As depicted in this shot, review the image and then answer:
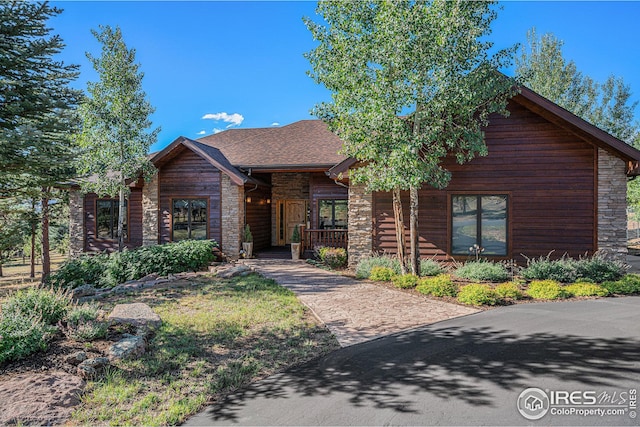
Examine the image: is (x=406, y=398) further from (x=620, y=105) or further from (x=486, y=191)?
(x=620, y=105)

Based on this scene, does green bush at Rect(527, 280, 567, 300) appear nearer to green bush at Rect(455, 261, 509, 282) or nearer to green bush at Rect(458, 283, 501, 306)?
green bush at Rect(458, 283, 501, 306)

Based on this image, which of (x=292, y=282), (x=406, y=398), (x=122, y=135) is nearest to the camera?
(x=406, y=398)

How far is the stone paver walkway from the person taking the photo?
612 cm

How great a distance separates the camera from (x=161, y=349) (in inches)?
197

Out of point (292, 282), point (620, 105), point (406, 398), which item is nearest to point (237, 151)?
point (292, 282)

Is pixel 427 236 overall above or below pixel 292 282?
above

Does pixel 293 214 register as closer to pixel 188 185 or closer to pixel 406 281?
pixel 188 185

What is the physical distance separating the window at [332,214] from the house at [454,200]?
42mm

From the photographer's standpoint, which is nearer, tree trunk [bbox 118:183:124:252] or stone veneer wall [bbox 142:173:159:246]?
tree trunk [bbox 118:183:124:252]

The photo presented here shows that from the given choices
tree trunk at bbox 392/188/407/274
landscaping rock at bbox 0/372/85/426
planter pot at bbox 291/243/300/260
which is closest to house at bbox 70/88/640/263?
planter pot at bbox 291/243/300/260

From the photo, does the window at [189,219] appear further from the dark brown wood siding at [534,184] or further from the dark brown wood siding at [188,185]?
the dark brown wood siding at [534,184]

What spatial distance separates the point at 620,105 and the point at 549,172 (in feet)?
55.6

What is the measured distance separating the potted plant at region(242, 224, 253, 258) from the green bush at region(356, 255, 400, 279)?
5.20 meters

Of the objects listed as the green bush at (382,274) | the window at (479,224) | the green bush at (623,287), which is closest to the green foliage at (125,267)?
the green bush at (382,274)
